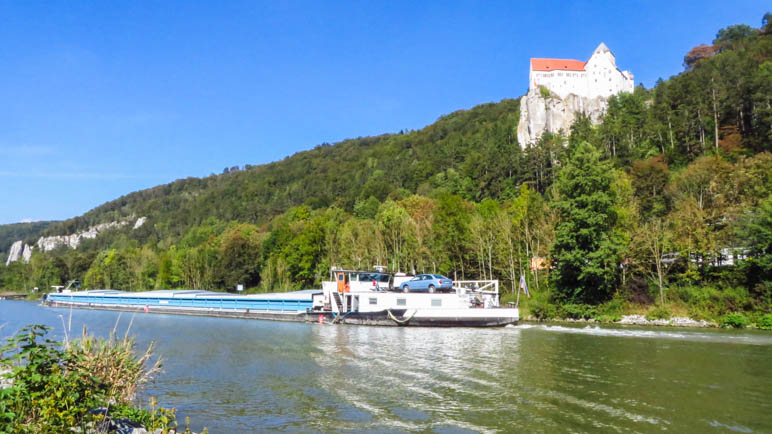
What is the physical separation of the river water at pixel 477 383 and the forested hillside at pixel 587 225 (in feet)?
36.1

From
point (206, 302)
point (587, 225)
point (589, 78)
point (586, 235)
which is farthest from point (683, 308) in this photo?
point (589, 78)

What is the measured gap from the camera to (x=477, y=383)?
20.5 m

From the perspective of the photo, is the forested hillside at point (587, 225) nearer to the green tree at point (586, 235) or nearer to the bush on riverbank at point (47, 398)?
the green tree at point (586, 235)

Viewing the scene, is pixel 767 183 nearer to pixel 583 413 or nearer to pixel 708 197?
pixel 708 197

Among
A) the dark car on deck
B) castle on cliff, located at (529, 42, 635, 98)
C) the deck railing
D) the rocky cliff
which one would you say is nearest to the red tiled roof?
castle on cliff, located at (529, 42, 635, 98)

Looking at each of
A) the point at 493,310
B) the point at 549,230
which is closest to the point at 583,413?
the point at 493,310

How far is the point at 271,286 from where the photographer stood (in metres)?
93.6

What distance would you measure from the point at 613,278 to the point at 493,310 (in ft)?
43.5

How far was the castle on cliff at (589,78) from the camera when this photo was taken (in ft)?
468

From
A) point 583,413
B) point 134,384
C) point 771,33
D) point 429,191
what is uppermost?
point 771,33

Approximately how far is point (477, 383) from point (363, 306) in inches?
1104

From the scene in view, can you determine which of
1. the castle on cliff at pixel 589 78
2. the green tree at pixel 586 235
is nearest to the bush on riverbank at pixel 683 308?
the green tree at pixel 586 235

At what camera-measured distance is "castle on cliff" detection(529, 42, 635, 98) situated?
142 m

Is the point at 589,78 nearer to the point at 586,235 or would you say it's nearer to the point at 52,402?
the point at 586,235
